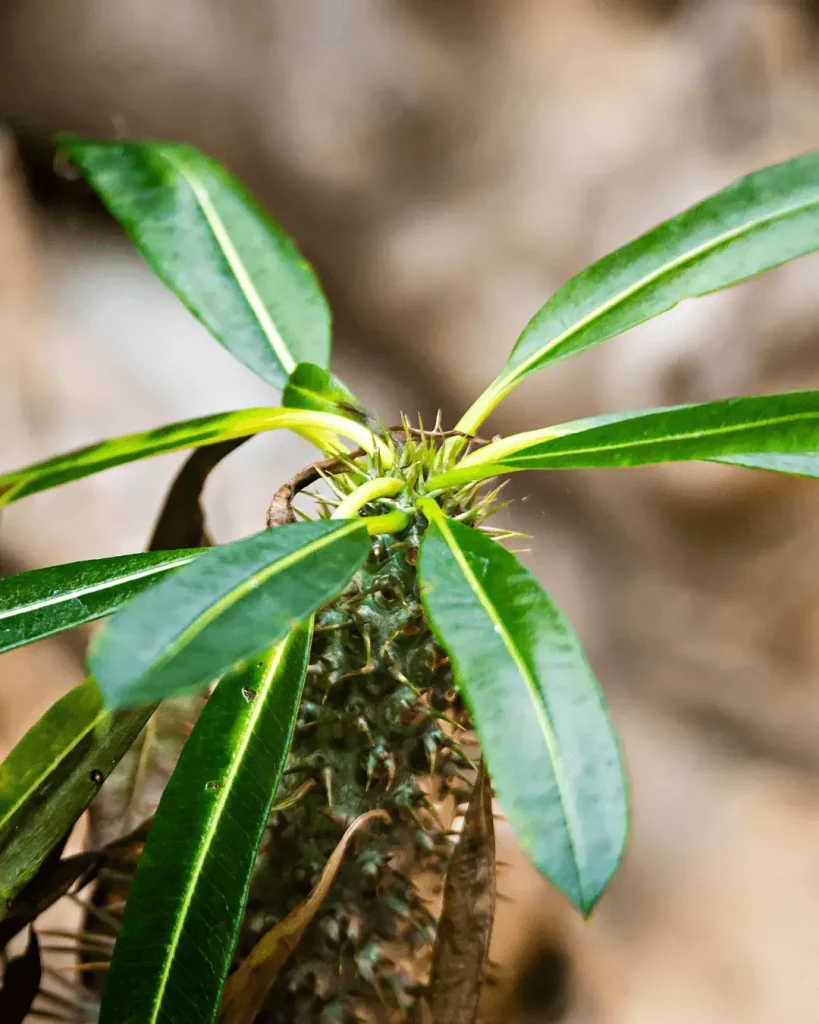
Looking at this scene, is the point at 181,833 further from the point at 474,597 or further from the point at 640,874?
the point at 640,874

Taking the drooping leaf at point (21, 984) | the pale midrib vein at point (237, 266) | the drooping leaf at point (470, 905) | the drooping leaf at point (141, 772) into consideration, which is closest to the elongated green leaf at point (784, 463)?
the drooping leaf at point (470, 905)

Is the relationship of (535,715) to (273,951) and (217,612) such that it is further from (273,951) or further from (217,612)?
(273,951)

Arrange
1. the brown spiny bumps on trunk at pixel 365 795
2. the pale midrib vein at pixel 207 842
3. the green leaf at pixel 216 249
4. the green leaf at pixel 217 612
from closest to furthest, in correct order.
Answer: the green leaf at pixel 217 612
the pale midrib vein at pixel 207 842
the brown spiny bumps on trunk at pixel 365 795
the green leaf at pixel 216 249

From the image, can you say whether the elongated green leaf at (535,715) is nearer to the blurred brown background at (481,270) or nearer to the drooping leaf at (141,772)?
the drooping leaf at (141,772)

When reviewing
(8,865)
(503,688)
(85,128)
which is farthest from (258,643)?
(85,128)

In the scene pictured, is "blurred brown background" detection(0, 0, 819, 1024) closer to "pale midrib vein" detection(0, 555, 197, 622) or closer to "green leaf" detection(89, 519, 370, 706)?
"pale midrib vein" detection(0, 555, 197, 622)

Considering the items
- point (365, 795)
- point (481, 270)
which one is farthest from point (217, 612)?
point (481, 270)
